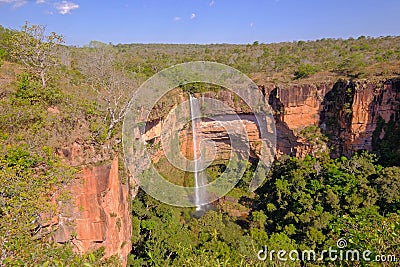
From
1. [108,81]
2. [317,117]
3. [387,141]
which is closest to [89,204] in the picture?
[108,81]

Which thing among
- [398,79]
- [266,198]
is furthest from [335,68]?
[266,198]

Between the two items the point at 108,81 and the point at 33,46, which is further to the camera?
the point at 108,81

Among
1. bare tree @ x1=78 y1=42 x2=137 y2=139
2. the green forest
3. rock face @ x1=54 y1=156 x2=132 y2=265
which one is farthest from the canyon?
rock face @ x1=54 y1=156 x2=132 y2=265

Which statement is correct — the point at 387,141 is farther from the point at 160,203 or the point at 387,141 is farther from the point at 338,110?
the point at 160,203

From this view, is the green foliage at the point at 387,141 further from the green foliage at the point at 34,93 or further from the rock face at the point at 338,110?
the green foliage at the point at 34,93

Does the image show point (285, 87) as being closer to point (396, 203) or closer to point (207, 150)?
point (207, 150)

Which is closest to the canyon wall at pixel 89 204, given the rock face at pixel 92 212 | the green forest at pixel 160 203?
the rock face at pixel 92 212
